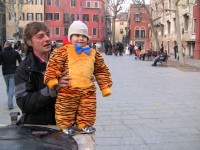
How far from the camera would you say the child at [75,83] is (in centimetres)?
256

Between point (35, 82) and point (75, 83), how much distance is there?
1.03 feet

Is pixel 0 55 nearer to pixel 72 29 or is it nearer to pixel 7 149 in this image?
pixel 72 29

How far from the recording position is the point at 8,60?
9.02m

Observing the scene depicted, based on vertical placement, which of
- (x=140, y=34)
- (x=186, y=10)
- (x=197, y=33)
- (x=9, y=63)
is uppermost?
(x=140, y=34)

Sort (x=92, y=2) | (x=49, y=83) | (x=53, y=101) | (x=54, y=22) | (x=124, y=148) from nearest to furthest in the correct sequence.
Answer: (x=49, y=83) → (x=53, y=101) → (x=124, y=148) → (x=54, y=22) → (x=92, y=2)

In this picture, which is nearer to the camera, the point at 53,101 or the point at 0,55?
the point at 53,101

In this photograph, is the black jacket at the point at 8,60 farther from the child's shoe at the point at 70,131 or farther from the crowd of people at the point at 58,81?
the child's shoe at the point at 70,131

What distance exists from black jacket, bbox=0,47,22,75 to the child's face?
6.44m

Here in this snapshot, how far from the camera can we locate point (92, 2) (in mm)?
85375

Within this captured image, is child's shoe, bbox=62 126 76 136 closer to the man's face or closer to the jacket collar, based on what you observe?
the jacket collar

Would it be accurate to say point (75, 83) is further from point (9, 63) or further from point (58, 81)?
point (9, 63)

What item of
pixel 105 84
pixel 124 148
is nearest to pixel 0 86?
pixel 124 148

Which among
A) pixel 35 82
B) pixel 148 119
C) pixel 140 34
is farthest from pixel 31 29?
pixel 140 34

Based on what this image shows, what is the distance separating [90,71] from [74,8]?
80697 millimetres
